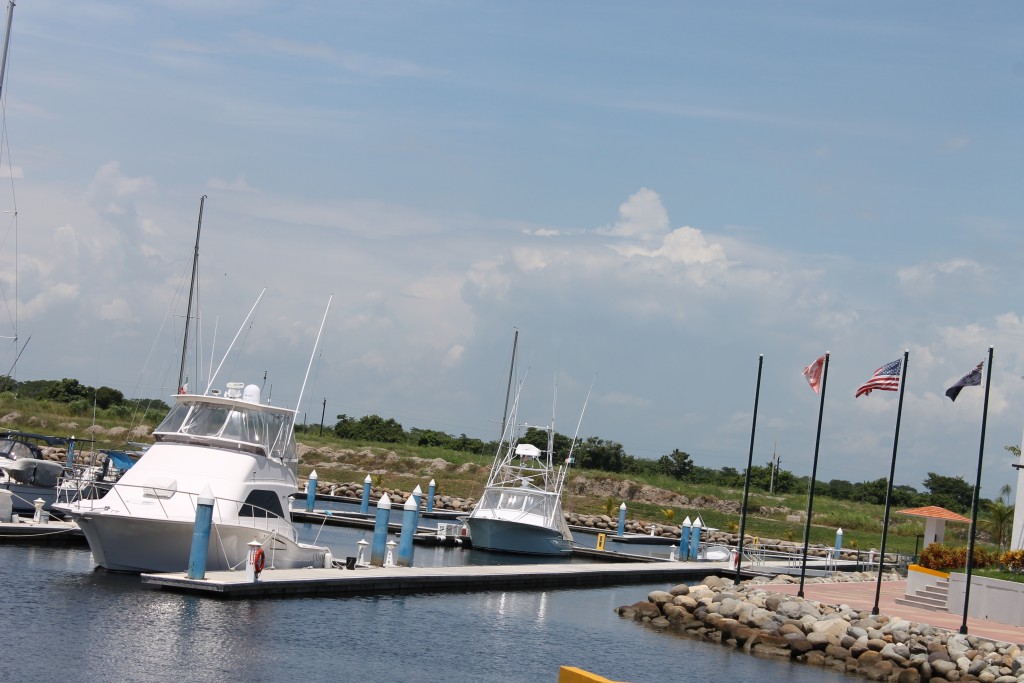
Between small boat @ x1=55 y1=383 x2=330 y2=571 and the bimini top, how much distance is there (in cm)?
2

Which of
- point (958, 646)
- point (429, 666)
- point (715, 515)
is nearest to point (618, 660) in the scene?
point (429, 666)

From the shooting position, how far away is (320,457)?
77.4 meters

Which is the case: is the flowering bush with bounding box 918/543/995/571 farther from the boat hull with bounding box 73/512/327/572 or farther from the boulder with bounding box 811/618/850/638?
the boat hull with bounding box 73/512/327/572

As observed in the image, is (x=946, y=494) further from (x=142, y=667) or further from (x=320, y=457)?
(x=142, y=667)

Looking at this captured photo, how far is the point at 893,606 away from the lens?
32.3 m

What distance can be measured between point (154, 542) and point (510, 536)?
62.0ft

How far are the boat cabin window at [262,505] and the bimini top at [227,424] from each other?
1.03 metres

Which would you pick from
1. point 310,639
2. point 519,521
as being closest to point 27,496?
point 310,639

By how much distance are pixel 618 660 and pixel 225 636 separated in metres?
8.04

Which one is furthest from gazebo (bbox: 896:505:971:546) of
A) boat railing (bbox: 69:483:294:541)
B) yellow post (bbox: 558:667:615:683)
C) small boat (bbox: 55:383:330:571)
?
yellow post (bbox: 558:667:615:683)

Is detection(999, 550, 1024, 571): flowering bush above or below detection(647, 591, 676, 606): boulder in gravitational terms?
above

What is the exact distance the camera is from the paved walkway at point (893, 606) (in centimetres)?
2784

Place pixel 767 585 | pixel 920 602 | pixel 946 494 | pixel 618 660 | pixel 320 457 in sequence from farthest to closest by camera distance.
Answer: pixel 946 494 → pixel 320 457 → pixel 767 585 → pixel 920 602 → pixel 618 660

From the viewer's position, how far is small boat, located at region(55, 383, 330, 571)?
85.7 feet
